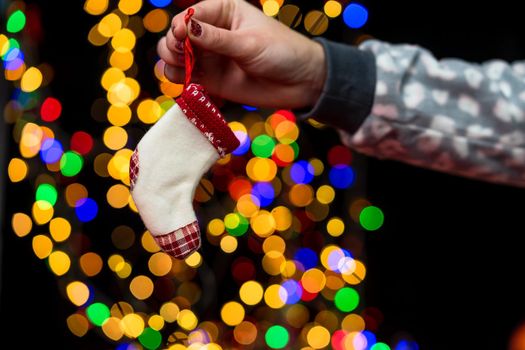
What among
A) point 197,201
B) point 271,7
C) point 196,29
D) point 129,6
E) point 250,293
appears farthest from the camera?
point 250,293

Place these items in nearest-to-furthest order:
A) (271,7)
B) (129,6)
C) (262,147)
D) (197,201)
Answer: (271,7), (129,6), (197,201), (262,147)

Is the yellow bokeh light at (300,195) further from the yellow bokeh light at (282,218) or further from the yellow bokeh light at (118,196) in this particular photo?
the yellow bokeh light at (118,196)

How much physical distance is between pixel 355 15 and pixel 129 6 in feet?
2.39

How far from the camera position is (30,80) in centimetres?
171

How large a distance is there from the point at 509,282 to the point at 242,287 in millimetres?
916

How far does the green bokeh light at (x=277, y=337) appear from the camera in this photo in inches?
77.6

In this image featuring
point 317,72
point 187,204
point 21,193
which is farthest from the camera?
point 21,193

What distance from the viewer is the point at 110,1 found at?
176 cm

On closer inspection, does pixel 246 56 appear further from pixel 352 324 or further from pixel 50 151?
pixel 352 324

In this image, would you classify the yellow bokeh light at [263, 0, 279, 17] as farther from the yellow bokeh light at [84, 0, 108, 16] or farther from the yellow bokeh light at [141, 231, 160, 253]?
the yellow bokeh light at [141, 231, 160, 253]

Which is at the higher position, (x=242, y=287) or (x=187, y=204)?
(x=187, y=204)

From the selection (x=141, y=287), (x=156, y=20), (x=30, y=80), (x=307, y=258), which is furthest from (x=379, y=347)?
(x=30, y=80)

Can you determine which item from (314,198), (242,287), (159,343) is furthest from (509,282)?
(159,343)

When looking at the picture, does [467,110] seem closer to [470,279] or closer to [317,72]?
[317,72]
